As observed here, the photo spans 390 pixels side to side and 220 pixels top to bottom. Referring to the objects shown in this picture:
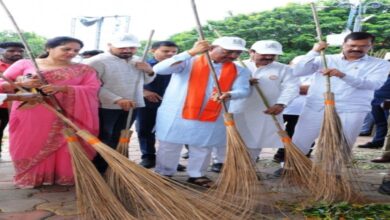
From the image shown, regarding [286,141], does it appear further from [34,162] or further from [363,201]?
[34,162]

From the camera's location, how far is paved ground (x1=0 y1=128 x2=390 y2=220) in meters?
2.96

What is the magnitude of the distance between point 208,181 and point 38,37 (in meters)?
19.6

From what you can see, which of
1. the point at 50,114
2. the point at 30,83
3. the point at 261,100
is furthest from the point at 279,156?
the point at 30,83

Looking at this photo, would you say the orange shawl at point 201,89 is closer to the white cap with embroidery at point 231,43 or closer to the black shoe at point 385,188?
the white cap with embroidery at point 231,43

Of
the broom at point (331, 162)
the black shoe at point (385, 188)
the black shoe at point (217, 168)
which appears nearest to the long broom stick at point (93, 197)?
the broom at point (331, 162)

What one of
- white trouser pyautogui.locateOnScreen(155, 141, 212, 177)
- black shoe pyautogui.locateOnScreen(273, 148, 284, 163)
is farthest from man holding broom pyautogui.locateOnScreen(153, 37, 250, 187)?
black shoe pyautogui.locateOnScreen(273, 148, 284, 163)

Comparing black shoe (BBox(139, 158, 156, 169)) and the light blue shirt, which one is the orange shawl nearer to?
the light blue shirt

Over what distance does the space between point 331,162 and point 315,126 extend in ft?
1.97

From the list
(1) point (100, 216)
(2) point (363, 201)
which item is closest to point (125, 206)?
(1) point (100, 216)

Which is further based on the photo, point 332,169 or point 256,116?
point 256,116

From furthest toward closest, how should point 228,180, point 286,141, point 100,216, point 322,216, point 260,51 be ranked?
1. point 260,51
2. point 286,141
3. point 228,180
4. point 322,216
5. point 100,216

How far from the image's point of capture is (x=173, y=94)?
3787 mm

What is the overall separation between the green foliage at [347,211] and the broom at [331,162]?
167 millimetres

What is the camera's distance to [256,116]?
430 centimetres
